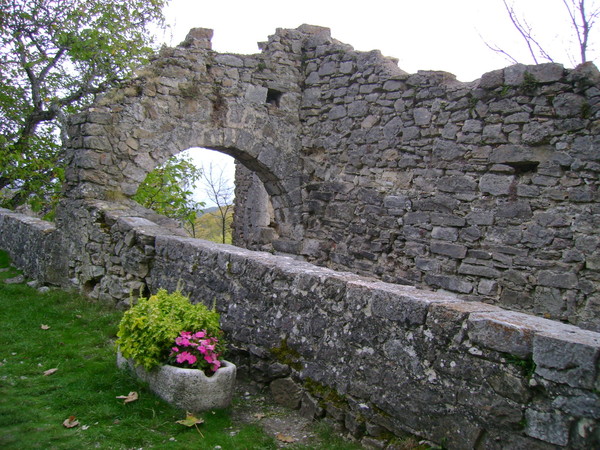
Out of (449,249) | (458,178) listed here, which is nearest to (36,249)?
(449,249)

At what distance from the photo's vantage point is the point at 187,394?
11.2 ft

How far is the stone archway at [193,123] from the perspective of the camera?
734cm

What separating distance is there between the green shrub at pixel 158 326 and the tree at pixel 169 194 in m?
8.57

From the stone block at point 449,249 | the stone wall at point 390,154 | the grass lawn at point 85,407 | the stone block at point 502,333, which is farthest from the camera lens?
the stone block at point 449,249

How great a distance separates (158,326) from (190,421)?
2.26 feet

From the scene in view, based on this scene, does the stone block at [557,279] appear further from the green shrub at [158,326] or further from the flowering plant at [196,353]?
the flowering plant at [196,353]

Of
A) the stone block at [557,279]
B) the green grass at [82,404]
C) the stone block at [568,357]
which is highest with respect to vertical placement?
the stone block at [557,279]

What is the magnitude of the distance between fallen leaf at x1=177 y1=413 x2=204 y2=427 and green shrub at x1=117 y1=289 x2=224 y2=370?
0.44 m

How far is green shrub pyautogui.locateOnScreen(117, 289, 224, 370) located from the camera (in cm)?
356

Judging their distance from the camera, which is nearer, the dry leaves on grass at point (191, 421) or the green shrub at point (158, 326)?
the dry leaves on grass at point (191, 421)

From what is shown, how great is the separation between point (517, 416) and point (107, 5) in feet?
38.4

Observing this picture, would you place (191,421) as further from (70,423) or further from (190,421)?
(70,423)

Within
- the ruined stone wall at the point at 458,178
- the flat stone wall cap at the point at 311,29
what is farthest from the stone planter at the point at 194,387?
the flat stone wall cap at the point at 311,29

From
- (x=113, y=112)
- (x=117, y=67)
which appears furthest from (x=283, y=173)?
(x=117, y=67)
